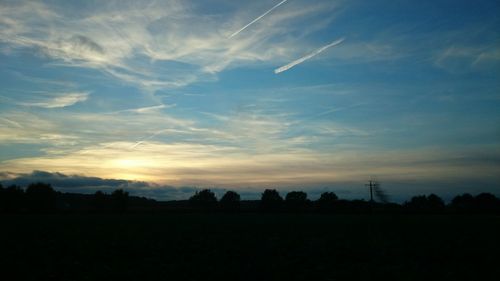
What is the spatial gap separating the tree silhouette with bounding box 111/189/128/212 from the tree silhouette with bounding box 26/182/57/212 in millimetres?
24454

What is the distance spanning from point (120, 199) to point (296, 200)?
80.1 m

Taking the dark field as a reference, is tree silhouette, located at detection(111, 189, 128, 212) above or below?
above

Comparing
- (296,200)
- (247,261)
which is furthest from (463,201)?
(247,261)

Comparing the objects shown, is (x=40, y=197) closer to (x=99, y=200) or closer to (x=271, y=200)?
(x=99, y=200)

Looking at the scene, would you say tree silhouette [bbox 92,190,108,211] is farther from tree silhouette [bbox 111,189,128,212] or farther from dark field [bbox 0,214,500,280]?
dark field [bbox 0,214,500,280]

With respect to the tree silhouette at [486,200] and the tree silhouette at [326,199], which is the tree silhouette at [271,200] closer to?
the tree silhouette at [326,199]

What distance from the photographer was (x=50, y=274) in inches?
676

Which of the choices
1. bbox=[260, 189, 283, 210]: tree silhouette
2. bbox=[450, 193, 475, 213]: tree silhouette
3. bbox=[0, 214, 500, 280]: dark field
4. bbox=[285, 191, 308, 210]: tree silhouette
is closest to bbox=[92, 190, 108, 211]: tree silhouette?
bbox=[260, 189, 283, 210]: tree silhouette

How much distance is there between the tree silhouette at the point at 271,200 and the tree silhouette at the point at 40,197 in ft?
278

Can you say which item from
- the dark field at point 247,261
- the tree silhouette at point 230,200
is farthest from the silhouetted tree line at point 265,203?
the dark field at point 247,261

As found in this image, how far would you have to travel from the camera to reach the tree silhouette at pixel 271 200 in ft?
527

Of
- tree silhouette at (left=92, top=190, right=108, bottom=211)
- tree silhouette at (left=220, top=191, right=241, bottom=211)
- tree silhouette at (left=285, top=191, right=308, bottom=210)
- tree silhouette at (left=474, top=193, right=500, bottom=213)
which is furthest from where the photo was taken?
tree silhouette at (left=220, top=191, right=241, bottom=211)

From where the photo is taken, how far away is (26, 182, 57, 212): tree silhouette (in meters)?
136

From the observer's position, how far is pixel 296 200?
6772 inches
